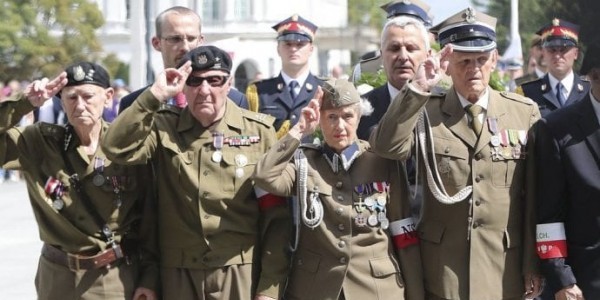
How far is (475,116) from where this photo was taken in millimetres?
5441

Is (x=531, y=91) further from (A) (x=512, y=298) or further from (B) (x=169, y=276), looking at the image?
(B) (x=169, y=276)

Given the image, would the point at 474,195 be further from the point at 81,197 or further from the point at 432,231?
the point at 81,197

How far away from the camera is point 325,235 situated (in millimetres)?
5199

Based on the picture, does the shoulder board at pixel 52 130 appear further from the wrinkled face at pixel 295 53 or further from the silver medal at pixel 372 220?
the wrinkled face at pixel 295 53

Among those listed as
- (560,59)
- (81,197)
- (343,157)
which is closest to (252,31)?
(560,59)

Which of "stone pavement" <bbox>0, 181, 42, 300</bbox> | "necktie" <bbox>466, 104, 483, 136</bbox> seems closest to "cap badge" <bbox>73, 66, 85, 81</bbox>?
"necktie" <bbox>466, 104, 483, 136</bbox>

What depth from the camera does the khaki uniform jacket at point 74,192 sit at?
17.5 feet

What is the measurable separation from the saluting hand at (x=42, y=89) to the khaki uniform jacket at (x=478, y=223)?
1.78 m

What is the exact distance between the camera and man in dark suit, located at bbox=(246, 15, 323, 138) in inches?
312

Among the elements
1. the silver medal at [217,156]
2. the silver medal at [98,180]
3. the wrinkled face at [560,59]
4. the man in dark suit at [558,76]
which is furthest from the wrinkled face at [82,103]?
the wrinkled face at [560,59]

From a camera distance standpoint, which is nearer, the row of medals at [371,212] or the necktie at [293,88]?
the row of medals at [371,212]

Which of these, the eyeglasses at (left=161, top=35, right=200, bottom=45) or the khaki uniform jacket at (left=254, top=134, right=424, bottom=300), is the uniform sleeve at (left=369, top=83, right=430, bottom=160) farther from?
the eyeglasses at (left=161, top=35, right=200, bottom=45)

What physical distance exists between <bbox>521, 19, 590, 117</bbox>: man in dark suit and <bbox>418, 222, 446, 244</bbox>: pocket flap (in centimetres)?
267

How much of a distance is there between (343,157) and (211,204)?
0.70m
